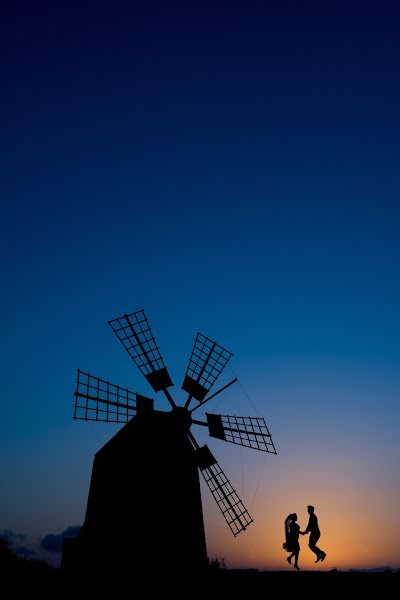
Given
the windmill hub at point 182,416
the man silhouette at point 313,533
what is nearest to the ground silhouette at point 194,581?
the man silhouette at point 313,533

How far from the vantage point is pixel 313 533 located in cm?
1234

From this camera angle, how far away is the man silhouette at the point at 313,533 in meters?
12.2

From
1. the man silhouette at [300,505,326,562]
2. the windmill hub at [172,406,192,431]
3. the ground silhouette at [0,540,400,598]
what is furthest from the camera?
the windmill hub at [172,406,192,431]

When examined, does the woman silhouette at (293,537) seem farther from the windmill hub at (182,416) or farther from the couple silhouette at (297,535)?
the windmill hub at (182,416)

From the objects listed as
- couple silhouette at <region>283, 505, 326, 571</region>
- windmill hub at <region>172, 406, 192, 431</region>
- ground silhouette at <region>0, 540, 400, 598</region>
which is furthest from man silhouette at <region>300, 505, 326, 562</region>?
windmill hub at <region>172, 406, 192, 431</region>

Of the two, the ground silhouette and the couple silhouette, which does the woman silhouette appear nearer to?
the couple silhouette

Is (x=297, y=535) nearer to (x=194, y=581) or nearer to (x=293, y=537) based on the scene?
(x=293, y=537)

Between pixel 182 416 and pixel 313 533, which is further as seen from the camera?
pixel 182 416

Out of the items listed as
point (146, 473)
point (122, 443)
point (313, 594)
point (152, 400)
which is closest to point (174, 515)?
point (146, 473)

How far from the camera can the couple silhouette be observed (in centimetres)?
1228

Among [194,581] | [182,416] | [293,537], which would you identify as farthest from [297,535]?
[182,416]

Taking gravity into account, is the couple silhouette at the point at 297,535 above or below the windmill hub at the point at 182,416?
below

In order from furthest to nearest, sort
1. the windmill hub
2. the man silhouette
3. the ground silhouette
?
the windmill hub → the man silhouette → the ground silhouette

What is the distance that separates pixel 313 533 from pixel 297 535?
1.79 ft
